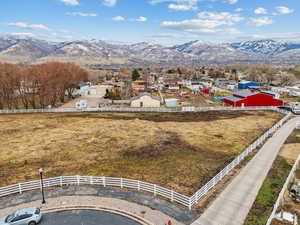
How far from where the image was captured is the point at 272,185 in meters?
18.6

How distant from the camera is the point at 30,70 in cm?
5716

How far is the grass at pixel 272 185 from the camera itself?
14.5 m

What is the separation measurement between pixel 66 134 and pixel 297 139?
3718 cm

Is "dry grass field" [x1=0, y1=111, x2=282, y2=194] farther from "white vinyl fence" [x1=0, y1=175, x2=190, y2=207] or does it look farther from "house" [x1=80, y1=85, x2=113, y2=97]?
"house" [x1=80, y1=85, x2=113, y2=97]

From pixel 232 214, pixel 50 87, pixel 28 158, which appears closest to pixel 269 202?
pixel 232 214

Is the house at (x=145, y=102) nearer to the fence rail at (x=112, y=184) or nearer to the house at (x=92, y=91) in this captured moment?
the house at (x=92, y=91)

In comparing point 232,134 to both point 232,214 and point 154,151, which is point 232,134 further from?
point 232,214

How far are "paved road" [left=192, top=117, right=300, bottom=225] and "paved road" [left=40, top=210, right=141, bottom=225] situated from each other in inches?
209

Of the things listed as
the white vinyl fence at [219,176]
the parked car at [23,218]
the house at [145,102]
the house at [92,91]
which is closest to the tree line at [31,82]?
the house at [92,91]

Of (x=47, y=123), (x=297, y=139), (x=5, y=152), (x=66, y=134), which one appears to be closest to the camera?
(x=5, y=152)

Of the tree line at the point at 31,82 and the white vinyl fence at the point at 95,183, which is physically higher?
the tree line at the point at 31,82

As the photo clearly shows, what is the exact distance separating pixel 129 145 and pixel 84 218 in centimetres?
1538

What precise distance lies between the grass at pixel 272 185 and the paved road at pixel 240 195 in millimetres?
373

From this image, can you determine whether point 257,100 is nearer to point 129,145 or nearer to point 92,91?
point 129,145
